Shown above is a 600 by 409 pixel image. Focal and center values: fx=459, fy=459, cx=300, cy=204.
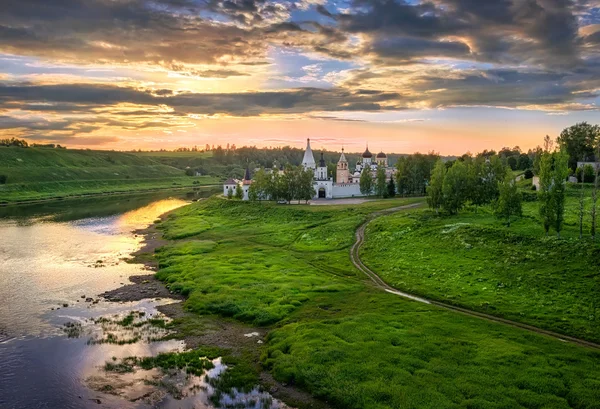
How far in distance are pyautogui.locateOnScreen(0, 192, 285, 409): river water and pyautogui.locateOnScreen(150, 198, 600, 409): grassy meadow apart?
433cm

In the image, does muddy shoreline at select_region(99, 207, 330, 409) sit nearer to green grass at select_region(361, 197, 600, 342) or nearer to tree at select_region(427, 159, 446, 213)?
green grass at select_region(361, 197, 600, 342)

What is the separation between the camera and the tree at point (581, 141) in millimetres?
103125

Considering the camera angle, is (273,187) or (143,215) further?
(143,215)

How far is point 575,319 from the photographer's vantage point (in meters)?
→ 34.0

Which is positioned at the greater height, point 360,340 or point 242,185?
point 242,185

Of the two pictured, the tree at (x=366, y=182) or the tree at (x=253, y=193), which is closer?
the tree at (x=253, y=193)

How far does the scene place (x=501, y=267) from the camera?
1821 inches

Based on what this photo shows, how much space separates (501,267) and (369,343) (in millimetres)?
22247

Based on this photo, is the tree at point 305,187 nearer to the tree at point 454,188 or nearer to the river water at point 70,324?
the tree at point 454,188

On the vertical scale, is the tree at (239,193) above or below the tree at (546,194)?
below

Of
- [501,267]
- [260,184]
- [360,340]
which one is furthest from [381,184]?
[360,340]

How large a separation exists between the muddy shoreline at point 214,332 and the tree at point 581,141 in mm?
93467

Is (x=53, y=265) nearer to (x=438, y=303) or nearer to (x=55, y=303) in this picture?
(x=55, y=303)

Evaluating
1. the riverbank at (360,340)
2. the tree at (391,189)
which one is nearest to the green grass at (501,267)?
the riverbank at (360,340)
